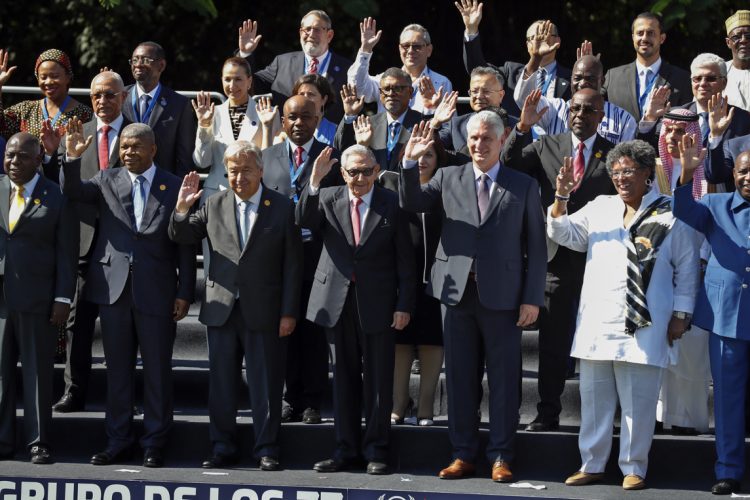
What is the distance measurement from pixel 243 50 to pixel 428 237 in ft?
7.50

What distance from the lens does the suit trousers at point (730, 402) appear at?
7.83 m

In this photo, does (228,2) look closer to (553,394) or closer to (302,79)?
(302,79)

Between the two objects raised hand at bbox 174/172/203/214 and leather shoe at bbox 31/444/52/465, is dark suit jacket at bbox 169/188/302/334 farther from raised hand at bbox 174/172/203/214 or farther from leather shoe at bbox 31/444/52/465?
leather shoe at bbox 31/444/52/465

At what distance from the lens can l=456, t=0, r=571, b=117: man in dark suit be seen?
962 centimetres

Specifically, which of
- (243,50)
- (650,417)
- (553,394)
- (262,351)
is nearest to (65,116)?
(243,50)

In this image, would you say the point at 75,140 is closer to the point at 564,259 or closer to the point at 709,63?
the point at 564,259

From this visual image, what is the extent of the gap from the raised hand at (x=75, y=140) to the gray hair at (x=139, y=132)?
0.22m

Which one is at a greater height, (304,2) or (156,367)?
(304,2)

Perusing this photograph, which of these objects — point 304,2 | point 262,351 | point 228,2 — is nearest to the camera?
point 262,351

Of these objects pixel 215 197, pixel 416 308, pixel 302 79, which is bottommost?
pixel 416 308

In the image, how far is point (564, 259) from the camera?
8.45 metres

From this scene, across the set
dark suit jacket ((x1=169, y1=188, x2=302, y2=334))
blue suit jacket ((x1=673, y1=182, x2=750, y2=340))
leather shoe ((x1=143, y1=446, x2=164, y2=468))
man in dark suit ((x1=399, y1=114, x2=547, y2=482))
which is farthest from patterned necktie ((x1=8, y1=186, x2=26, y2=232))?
blue suit jacket ((x1=673, y1=182, x2=750, y2=340))

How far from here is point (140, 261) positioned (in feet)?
27.8

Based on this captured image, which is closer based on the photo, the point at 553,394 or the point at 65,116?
the point at 553,394
